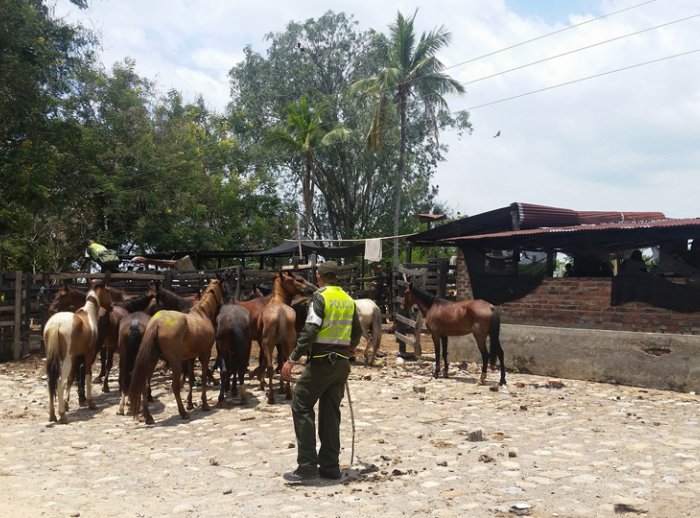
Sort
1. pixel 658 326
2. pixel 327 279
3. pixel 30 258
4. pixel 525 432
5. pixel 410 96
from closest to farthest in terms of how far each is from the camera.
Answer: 1. pixel 327 279
2. pixel 525 432
3. pixel 658 326
4. pixel 30 258
5. pixel 410 96

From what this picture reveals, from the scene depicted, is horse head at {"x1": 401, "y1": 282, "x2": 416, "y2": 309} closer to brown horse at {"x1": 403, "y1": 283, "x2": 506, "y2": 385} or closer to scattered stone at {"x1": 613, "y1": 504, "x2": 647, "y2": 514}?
brown horse at {"x1": 403, "y1": 283, "x2": 506, "y2": 385}

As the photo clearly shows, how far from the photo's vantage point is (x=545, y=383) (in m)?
11.2

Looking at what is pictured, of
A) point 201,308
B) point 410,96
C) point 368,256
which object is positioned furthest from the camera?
point 410,96

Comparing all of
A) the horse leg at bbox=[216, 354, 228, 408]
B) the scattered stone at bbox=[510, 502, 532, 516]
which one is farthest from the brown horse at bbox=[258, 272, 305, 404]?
the scattered stone at bbox=[510, 502, 532, 516]

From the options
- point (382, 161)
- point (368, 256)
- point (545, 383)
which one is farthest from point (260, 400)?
point (382, 161)

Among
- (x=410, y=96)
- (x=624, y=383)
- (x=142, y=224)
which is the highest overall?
(x=410, y=96)

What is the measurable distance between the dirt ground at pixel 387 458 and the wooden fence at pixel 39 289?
4.34 metres

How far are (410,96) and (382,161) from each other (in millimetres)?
5093

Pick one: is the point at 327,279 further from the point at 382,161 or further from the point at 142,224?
the point at 382,161

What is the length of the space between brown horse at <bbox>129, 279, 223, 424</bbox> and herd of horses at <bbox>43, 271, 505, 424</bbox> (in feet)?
0.04

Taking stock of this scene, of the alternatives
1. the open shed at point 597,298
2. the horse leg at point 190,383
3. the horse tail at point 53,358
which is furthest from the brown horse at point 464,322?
the horse tail at point 53,358

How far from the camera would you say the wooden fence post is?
1398 cm

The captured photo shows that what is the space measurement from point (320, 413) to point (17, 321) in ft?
34.6

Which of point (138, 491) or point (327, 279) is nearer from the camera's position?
point (138, 491)
